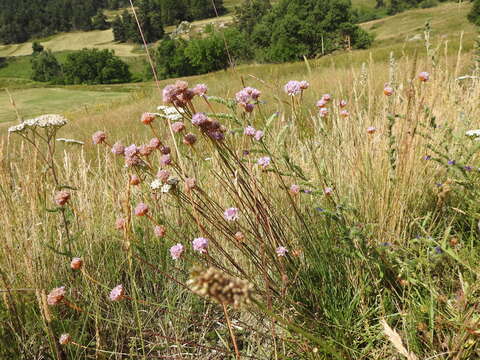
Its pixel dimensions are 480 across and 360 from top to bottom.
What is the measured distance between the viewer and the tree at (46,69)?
70.1 metres

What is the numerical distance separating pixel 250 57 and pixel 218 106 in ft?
142

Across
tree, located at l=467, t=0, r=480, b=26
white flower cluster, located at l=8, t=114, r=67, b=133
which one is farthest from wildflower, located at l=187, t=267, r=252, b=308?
tree, located at l=467, t=0, r=480, b=26

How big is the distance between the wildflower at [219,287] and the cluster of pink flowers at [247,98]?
846mm

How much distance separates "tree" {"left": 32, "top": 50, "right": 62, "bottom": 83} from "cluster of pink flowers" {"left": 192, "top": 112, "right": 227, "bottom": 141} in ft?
263

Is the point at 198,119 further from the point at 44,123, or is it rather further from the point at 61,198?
the point at 44,123

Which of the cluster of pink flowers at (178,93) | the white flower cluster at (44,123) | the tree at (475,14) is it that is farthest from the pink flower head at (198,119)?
the tree at (475,14)

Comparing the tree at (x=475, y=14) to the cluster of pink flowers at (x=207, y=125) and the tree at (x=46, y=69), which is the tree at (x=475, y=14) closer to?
the cluster of pink flowers at (x=207, y=125)

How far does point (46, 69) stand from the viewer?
70562 millimetres

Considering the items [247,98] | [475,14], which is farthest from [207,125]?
[475,14]

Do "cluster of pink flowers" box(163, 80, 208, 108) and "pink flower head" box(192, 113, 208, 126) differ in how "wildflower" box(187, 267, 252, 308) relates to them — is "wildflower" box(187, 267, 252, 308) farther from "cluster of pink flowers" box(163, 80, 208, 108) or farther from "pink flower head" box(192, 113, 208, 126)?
"cluster of pink flowers" box(163, 80, 208, 108)

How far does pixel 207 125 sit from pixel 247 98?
20 cm

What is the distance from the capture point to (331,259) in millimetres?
1481

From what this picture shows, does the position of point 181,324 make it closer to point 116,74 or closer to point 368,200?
point 368,200

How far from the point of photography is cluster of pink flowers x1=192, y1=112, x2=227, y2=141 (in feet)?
3.44
